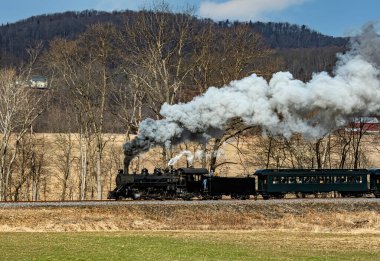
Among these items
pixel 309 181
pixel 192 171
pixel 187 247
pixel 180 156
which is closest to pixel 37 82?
pixel 180 156

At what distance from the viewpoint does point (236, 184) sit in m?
48.0

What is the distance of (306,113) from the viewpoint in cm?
4100

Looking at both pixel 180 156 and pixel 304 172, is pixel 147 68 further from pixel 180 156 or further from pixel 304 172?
pixel 304 172

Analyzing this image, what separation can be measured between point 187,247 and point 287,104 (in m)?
17.6

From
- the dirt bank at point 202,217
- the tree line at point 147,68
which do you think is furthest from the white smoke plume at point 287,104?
the tree line at point 147,68

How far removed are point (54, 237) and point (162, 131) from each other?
580 inches

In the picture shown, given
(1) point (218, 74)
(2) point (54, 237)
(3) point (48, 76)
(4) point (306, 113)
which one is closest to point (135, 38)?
(1) point (218, 74)

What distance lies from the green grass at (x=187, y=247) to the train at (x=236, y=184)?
12.8 metres

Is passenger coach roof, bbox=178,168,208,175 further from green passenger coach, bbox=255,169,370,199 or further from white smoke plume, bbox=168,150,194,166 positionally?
green passenger coach, bbox=255,169,370,199

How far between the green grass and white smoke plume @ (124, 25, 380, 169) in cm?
975

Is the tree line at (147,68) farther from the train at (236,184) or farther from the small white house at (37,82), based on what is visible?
the small white house at (37,82)

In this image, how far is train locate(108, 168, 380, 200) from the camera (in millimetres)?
44562

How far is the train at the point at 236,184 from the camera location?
4456 cm

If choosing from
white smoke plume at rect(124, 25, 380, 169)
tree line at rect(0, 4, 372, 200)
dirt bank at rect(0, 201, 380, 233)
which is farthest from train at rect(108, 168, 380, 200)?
tree line at rect(0, 4, 372, 200)
